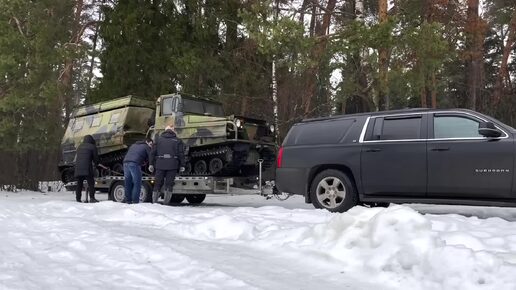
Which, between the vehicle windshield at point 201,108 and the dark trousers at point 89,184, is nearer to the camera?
the dark trousers at point 89,184

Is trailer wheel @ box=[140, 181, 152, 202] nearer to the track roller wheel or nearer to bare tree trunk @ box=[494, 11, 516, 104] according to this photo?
the track roller wheel

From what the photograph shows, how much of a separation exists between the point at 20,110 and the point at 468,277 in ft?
56.6

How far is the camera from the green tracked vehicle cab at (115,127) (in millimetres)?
13781

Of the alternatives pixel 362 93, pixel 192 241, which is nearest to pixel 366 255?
pixel 192 241

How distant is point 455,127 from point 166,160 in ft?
18.3

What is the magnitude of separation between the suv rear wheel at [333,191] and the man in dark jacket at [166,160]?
305 cm

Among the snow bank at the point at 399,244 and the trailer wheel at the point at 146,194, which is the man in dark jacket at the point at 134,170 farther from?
the snow bank at the point at 399,244

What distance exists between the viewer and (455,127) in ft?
25.8

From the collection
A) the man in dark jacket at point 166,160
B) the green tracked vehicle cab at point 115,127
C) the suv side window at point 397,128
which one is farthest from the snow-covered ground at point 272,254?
the green tracked vehicle cab at point 115,127

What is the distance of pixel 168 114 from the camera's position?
1269 cm

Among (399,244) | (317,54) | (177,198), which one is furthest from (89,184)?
→ (399,244)

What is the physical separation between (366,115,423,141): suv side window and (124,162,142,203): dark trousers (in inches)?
202

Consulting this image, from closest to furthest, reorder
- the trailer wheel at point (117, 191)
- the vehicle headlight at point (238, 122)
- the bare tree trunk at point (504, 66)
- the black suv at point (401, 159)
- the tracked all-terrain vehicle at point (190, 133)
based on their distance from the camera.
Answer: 1. the black suv at point (401, 159)
2. the vehicle headlight at point (238, 122)
3. the tracked all-terrain vehicle at point (190, 133)
4. the trailer wheel at point (117, 191)
5. the bare tree trunk at point (504, 66)

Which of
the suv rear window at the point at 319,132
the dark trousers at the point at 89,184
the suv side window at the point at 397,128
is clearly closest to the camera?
the suv side window at the point at 397,128
